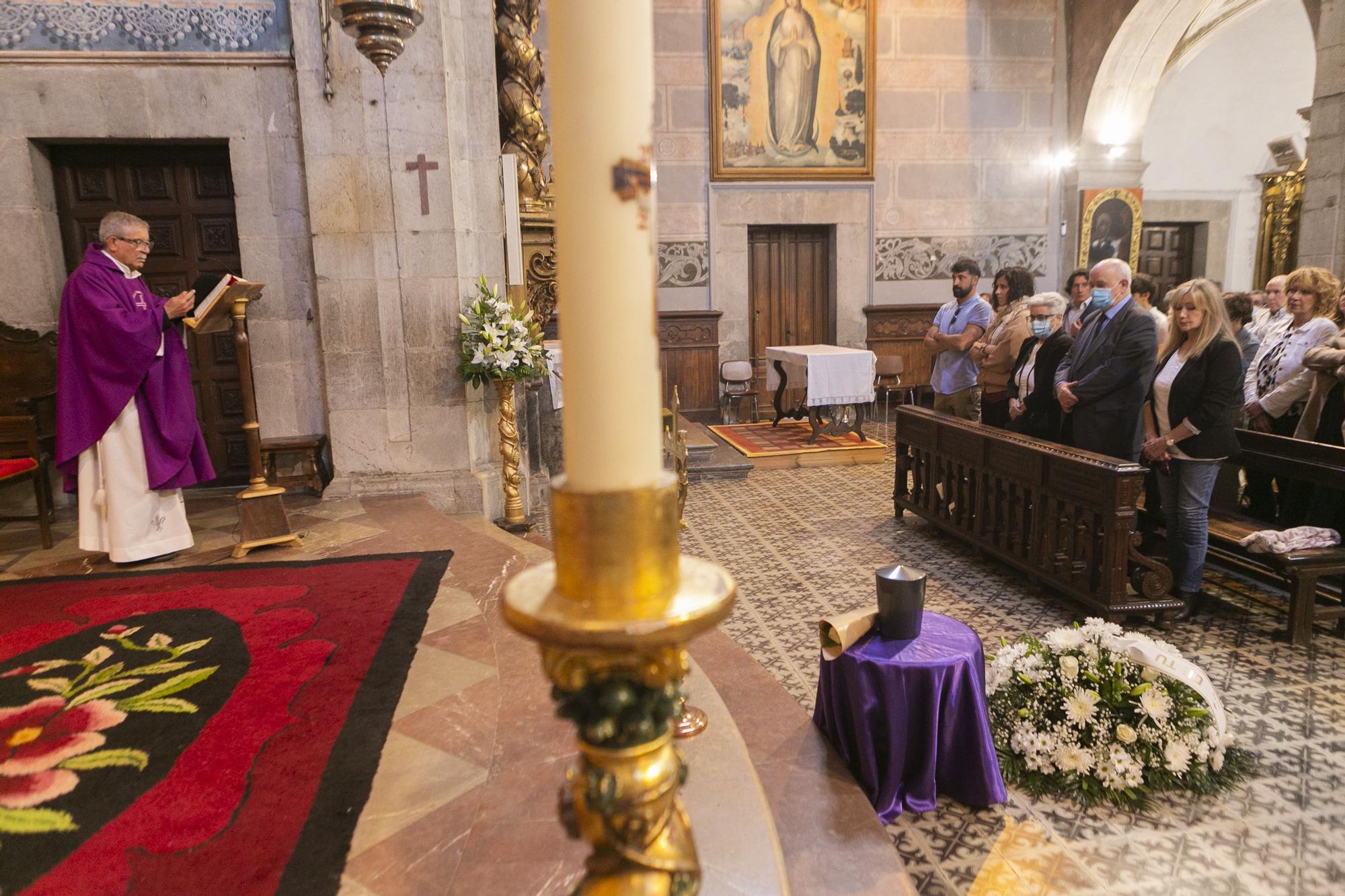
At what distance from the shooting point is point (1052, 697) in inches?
116

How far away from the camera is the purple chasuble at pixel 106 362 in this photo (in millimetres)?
3939

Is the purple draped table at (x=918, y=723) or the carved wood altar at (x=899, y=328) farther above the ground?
the carved wood altar at (x=899, y=328)

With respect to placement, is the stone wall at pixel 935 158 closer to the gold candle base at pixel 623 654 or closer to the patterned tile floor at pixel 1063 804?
the patterned tile floor at pixel 1063 804

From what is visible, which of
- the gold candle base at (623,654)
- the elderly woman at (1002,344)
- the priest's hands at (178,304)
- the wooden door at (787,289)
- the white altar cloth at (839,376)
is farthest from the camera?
the wooden door at (787,289)

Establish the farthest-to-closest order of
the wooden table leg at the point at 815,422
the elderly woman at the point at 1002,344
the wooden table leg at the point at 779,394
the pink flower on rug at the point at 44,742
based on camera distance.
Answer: the wooden table leg at the point at 779,394
the wooden table leg at the point at 815,422
the elderly woman at the point at 1002,344
the pink flower on rug at the point at 44,742

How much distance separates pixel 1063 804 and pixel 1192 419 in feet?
7.25

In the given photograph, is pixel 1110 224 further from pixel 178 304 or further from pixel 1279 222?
pixel 178 304

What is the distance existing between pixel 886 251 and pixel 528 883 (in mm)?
10828

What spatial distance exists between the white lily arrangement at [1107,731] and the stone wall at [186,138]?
4723mm

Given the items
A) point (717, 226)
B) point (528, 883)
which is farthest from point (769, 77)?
point (528, 883)

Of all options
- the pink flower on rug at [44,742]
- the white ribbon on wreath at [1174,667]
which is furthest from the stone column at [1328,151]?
the pink flower on rug at [44,742]

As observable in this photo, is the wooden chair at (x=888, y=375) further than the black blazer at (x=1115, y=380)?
Yes

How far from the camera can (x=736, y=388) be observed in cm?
1148

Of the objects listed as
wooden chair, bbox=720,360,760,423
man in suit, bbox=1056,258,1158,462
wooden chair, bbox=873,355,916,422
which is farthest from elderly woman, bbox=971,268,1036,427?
wooden chair, bbox=720,360,760,423
